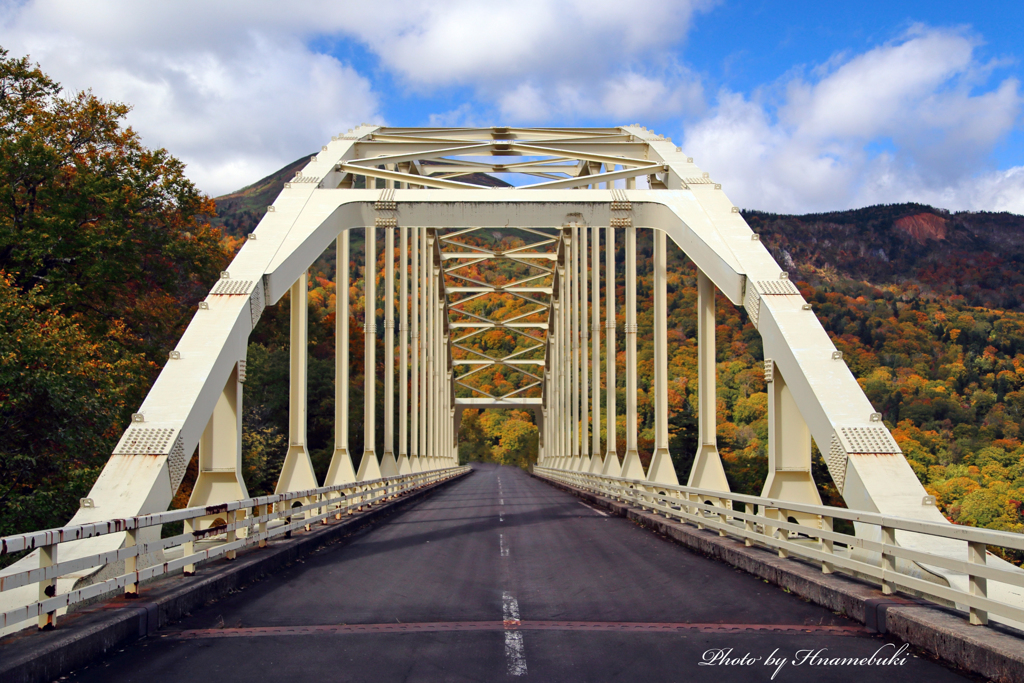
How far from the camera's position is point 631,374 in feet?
88.6

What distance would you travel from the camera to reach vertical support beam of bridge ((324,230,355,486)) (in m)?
18.1

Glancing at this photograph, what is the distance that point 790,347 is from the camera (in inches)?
427

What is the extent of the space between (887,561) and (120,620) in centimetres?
601

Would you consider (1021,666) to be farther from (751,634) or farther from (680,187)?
(680,187)

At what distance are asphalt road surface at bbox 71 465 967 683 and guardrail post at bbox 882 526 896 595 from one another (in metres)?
0.48

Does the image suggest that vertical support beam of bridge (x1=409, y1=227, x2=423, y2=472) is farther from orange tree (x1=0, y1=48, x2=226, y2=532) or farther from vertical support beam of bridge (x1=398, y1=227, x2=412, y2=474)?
orange tree (x1=0, y1=48, x2=226, y2=532)

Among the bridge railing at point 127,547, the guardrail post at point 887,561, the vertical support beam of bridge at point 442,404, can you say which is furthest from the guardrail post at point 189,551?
the vertical support beam of bridge at point 442,404

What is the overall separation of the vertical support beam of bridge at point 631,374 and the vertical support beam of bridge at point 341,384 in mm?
7596

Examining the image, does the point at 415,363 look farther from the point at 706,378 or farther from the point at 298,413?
the point at 706,378

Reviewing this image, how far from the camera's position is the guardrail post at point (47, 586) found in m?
5.64

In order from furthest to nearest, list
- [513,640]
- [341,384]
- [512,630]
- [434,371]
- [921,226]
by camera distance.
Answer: [921,226], [434,371], [341,384], [512,630], [513,640]

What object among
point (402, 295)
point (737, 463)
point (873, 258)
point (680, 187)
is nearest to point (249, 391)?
point (402, 295)

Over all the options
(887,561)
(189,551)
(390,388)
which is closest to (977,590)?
(887,561)

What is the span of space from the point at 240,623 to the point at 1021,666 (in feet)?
18.2
